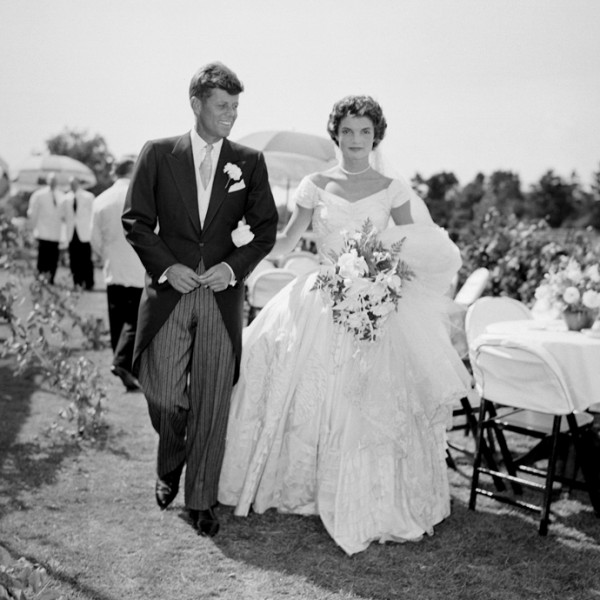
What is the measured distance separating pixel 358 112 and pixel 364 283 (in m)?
0.95

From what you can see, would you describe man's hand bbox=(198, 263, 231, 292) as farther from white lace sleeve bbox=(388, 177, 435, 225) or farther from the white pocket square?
white lace sleeve bbox=(388, 177, 435, 225)

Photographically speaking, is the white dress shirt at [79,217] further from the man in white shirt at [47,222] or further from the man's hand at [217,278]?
the man's hand at [217,278]

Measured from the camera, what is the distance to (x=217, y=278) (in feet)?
12.3

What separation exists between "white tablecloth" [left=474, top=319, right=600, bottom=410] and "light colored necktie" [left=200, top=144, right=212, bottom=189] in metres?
1.74

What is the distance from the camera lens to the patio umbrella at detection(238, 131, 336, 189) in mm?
9766

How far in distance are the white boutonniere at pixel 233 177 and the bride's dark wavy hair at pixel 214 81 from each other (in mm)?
351

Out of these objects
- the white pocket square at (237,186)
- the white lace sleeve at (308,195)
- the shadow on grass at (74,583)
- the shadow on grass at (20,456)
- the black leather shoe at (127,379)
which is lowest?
the black leather shoe at (127,379)

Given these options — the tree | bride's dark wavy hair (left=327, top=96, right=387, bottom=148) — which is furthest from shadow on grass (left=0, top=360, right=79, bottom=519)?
the tree

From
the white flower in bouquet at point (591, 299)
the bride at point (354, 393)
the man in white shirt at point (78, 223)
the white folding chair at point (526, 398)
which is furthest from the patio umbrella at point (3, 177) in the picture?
the man in white shirt at point (78, 223)

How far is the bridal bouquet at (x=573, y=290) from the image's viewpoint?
439 centimetres

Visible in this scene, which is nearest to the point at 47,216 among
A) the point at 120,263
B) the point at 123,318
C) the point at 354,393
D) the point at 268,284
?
the point at 123,318

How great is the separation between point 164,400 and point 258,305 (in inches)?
140

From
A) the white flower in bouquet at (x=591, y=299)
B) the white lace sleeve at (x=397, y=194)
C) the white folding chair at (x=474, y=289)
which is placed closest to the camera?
the white lace sleeve at (x=397, y=194)

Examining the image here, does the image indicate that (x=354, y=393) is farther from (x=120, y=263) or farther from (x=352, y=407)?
(x=120, y=263)
